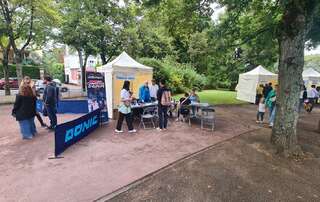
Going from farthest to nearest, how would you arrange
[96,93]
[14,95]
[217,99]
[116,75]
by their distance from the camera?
[14,95] → [217,99] → [116,75] → [96,93]

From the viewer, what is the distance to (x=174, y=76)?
19312 mm

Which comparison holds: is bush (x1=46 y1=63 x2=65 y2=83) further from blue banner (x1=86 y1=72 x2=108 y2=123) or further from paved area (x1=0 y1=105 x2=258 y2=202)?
blue banner (x1=86 y1=72 x2=108 y2=123)

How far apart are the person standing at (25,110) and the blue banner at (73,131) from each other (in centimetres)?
166

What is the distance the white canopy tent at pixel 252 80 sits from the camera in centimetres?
1598

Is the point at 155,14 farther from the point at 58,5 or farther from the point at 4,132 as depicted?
the point at 58,5

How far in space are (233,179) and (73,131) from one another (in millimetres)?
4316

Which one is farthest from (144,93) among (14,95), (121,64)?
(14,95)

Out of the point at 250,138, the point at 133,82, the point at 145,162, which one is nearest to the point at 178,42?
the point at 133,82

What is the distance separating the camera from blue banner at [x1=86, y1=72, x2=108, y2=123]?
307 inches

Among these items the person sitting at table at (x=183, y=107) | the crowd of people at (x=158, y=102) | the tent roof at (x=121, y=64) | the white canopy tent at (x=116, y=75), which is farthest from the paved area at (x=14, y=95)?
the person sitting at table at (x=183, y=107)

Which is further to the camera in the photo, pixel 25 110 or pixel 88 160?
pixel 25 110

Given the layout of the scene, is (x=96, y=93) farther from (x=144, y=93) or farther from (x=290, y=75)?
(x=290, y=75)

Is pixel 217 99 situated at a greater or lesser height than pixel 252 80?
lesser

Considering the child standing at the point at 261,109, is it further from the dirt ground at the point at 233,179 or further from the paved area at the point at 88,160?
the dirt ground at the point at 233,179
